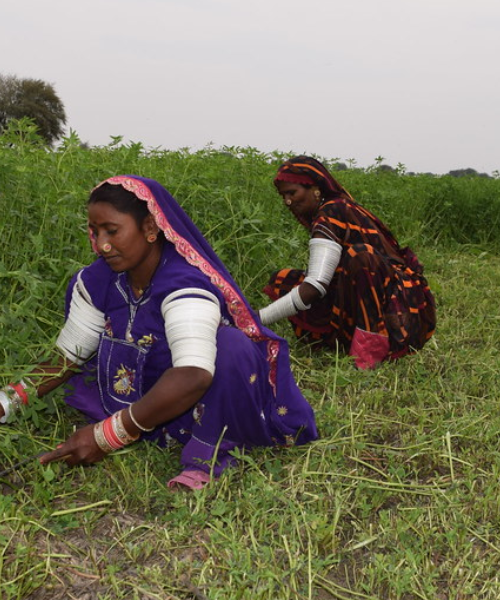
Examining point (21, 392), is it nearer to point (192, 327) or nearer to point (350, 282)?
point (192, 327)

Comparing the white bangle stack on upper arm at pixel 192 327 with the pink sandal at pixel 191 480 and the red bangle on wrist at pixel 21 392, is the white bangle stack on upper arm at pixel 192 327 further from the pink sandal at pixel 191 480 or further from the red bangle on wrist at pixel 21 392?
the red bangle on wrist at pixel 21 392

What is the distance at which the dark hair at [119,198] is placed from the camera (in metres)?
2.16

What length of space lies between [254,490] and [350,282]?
157cm

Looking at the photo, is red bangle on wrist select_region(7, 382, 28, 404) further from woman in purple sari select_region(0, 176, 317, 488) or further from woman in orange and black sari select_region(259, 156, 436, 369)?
woman in orange and black sari select_region(259, 156, 436, 369)

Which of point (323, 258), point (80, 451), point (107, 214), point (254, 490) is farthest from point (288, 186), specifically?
point (80, 451)

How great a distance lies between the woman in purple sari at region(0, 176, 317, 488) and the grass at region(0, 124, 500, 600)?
115 millimetres

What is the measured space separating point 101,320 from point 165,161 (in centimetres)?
252

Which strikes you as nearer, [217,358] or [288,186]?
[217,358]

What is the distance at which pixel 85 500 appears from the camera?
229 cm

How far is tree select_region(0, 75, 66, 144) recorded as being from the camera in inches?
1038

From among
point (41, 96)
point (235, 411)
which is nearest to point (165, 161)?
point (235, 411)

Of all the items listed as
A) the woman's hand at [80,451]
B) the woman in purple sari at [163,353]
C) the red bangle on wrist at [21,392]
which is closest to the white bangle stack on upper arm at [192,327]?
the woman in purple sari at [163,353]

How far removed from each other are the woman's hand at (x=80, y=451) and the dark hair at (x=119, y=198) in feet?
2.37

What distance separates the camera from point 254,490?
2.32 meters
